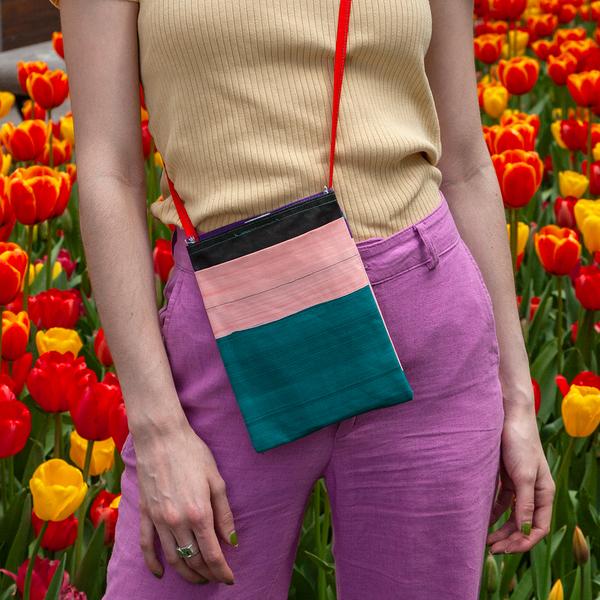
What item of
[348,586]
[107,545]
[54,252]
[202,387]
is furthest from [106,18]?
[54,252]

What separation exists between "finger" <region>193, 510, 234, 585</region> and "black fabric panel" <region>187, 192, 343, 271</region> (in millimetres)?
244

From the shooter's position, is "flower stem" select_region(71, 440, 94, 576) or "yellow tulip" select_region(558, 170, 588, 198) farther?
"yellow tulip" select_region(558, 170, 588, 198)

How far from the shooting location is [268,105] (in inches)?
45.1

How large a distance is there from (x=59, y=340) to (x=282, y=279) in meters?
1.01

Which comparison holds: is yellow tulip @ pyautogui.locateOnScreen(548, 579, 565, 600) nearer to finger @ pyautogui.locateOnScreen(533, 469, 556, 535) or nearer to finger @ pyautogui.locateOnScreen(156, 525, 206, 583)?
finger @ pyautogui.locateOnScreen(533, 469, 556, 535)

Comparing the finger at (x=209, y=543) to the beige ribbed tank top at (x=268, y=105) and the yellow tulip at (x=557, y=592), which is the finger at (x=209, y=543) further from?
the yellow tulip at (x=557, y=592)

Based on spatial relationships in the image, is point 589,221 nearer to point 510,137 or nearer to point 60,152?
point 510,137

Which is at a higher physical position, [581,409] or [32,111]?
[581,409]

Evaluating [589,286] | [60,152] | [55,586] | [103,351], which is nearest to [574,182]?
[589,286]

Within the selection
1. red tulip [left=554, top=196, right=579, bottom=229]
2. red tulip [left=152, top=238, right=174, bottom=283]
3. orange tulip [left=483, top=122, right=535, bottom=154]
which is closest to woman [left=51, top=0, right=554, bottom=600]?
red tulip [left=152, top=238, right=174, bottom=283]

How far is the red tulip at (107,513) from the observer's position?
177 centimetres

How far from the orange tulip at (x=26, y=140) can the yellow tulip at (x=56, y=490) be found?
1.28m

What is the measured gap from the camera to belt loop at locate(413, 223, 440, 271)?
1.21m

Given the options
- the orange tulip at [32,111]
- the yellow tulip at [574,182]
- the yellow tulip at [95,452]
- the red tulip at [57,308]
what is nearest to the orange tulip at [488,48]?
the yellow tulip at [574,182]
